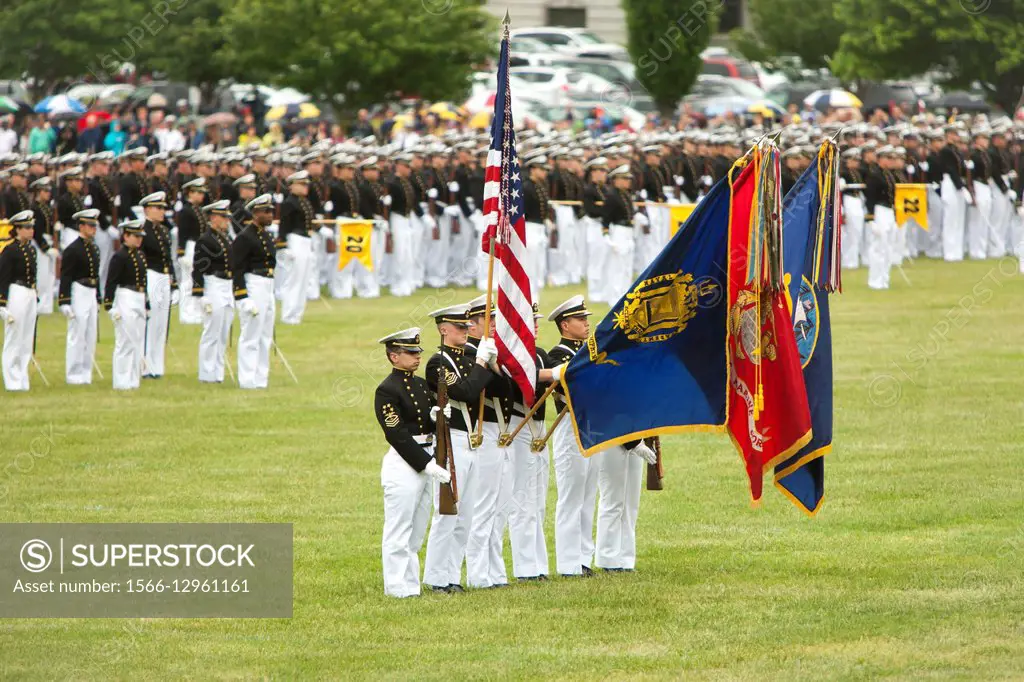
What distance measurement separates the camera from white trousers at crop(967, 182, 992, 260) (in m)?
35.3

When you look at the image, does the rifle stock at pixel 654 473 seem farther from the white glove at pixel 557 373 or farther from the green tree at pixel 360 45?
the green tree at pixel 360 45

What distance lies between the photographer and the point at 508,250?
11.7 metres

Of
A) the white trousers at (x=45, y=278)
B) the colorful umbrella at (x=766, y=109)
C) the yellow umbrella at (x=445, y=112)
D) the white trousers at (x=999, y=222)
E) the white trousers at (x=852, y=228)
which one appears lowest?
the colorful umbrella at (x=766, y=109)

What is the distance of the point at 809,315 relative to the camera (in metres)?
12.4

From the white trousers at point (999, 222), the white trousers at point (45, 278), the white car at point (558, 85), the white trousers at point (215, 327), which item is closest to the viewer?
the white trousers at point (215, 327)

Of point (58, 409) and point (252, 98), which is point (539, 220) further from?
point (252, 98)

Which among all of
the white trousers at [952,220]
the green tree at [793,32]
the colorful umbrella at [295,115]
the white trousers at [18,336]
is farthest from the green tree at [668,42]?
the white trousers at [18,336]

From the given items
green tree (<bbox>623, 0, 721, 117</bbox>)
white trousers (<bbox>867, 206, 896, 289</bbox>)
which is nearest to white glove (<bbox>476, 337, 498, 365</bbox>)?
white trousers (<bbox>867, 206, 896, 289</bbox>)

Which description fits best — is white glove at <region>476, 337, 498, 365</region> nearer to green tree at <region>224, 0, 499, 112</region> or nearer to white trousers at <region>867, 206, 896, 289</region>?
white trousers at <region>867, 206, 896, 289</region>

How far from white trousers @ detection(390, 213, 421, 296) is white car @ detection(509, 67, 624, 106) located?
65.0 feet

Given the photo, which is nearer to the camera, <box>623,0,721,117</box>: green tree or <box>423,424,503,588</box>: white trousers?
<box>423,424,503,588</box>: white trousers

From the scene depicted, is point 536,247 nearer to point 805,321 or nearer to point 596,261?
point 596,261

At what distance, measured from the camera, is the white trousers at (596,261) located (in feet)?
94.7

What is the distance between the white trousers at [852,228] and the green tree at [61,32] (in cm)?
1893
